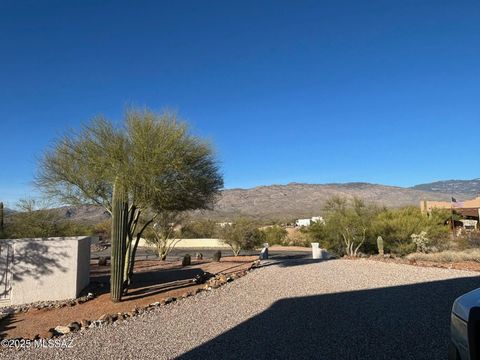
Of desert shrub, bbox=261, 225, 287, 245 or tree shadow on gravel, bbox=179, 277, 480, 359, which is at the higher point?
Result: desert shrub, bbox=261, 225, 287, 245

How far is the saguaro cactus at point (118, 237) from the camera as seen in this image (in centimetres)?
1152

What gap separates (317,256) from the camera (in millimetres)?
23766

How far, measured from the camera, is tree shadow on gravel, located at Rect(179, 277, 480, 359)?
248 inches

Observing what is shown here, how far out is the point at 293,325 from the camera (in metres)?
8.03

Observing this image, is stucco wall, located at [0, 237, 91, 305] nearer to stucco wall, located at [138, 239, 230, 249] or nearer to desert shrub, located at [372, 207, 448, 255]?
desert shrub, located at [372, 207, 448, 255]

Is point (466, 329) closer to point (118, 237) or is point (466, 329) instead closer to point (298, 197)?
point (118, 237)

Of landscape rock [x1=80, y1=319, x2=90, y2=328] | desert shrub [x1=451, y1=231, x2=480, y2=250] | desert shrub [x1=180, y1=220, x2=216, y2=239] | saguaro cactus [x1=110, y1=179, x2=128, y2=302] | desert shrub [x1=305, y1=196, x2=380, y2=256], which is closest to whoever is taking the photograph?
landscape rock [x1=80, y1=319, x2=90, y2=328]

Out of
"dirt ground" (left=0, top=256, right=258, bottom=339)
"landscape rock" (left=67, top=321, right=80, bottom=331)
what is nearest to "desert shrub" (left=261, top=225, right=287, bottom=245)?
"dirt ground" (left=0, top=256, right=258, bottom=339)

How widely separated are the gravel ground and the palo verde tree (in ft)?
10.9

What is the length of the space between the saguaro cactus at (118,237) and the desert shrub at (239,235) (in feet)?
81.2

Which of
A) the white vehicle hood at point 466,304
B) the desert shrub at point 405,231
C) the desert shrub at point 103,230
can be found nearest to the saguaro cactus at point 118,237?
the white vehicle hood at point 466,304

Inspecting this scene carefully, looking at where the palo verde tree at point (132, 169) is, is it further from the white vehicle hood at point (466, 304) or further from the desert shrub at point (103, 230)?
the desert shrub at point (103, 230)

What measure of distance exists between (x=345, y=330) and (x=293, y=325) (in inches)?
41.5

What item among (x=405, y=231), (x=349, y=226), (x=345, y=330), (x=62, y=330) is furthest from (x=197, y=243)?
(x=345, y=330)
